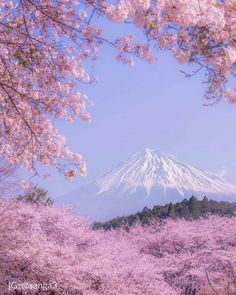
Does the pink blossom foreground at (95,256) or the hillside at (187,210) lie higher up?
the hillside at (187,210)

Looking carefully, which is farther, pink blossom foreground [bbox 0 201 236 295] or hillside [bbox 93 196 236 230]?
hillside [bbox 93 196 236 230]

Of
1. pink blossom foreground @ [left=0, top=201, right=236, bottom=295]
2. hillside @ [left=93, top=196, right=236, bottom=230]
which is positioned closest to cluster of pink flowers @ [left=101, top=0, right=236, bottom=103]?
pink blossom foreground @ [left=0, top=201, right=236, bottom=295]

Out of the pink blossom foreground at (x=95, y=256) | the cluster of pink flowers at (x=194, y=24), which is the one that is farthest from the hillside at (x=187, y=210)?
the cluster of pink flowers at (x=194, y=24)

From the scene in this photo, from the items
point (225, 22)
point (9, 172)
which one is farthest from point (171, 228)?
point (225, 22)

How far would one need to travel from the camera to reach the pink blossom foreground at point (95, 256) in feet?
48.4

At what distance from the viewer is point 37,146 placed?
26.6ft

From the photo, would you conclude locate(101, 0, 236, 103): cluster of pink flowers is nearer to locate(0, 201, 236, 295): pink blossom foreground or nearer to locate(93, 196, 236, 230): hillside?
locate(0, 201, 236, 295): pink blossom foreground

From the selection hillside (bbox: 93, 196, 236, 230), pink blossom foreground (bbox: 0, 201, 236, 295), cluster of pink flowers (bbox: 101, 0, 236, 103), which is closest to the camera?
cluster of pink flowers (bbox: 101, 0, 236, 103)

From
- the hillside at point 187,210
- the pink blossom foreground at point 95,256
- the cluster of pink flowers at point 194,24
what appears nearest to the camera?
the cluster of pink flowers at point 194,24

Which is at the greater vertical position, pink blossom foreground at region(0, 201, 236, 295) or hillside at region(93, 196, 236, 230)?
hillside at region(93, 196, 236, 230)

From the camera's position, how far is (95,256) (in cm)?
1773

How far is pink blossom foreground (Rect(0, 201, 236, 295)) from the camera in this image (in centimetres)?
1475

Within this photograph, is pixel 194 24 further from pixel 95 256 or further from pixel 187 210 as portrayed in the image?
pixel 187 210

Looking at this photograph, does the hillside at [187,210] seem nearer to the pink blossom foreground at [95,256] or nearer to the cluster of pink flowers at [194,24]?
the pink blossom foreground at [95,256]
